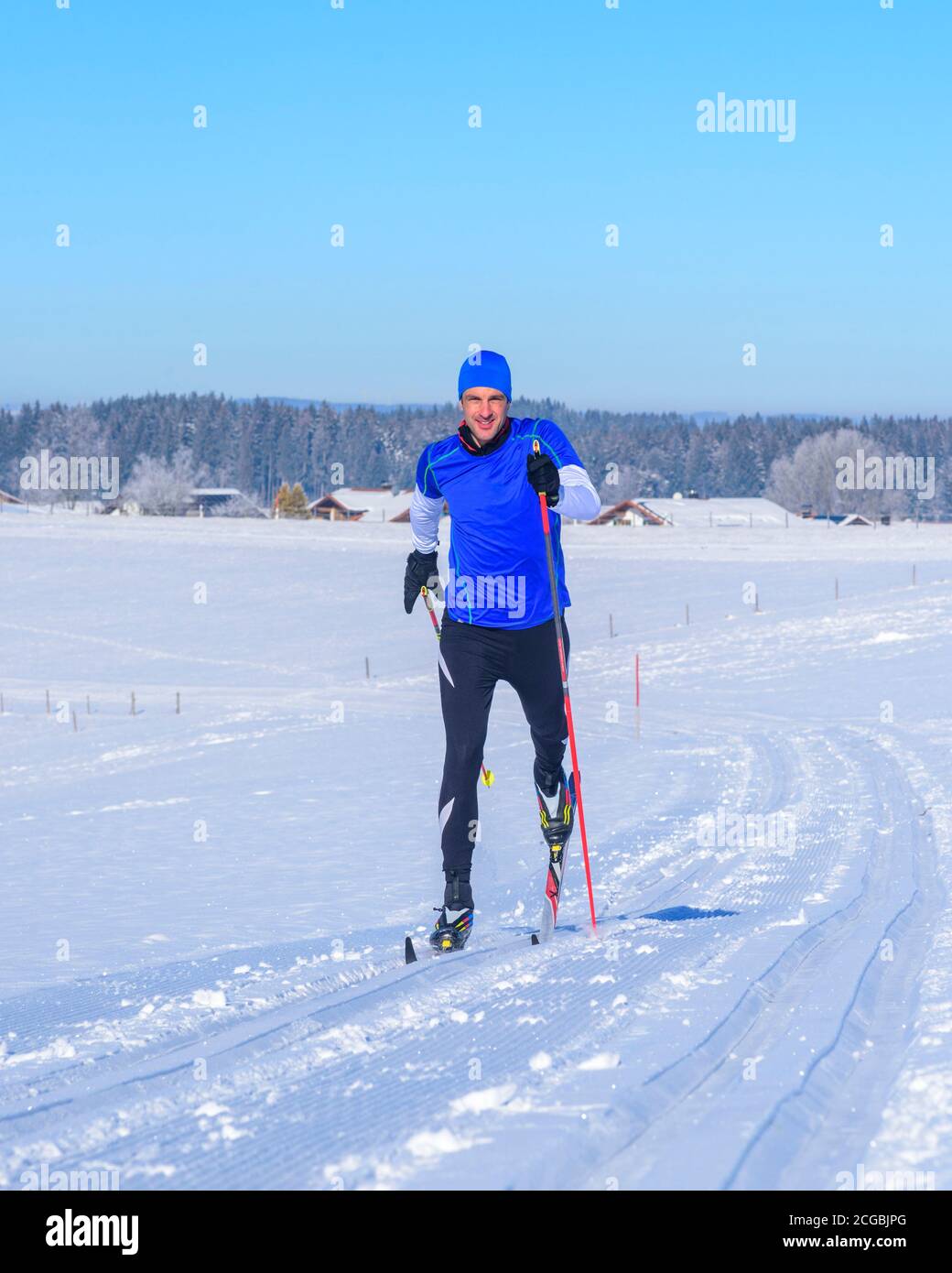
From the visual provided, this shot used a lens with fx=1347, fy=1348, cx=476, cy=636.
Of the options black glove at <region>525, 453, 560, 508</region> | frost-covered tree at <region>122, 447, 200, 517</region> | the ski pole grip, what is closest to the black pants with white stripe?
the ski pole grip

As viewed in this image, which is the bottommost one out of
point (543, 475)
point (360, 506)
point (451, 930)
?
point (451, 930)

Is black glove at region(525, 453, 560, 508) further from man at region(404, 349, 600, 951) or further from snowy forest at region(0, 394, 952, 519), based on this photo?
snowy forest at region(0, 394, 952, 519)

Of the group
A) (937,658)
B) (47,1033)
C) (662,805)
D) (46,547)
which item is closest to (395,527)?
(46,547)

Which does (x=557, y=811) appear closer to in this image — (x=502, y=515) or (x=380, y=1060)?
(x=502, y=515)

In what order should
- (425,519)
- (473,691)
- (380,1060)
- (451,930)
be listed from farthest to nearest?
(425,519), (473,691), (451,930), (380,1060)

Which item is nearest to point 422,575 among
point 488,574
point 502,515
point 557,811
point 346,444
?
point 488,574

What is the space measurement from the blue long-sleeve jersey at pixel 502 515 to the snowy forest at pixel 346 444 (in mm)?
153403

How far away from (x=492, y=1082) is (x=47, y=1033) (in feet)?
5.32

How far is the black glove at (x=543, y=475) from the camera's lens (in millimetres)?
5254

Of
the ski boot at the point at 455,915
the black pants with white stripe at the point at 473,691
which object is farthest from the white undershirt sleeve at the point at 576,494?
the ski boot at the point at 455,915

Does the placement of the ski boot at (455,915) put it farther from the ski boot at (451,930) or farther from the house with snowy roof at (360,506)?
the house with snowy roof at (360,506)

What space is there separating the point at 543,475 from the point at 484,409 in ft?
1.14

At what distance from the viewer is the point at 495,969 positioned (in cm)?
467

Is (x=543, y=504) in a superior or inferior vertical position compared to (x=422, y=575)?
superior
